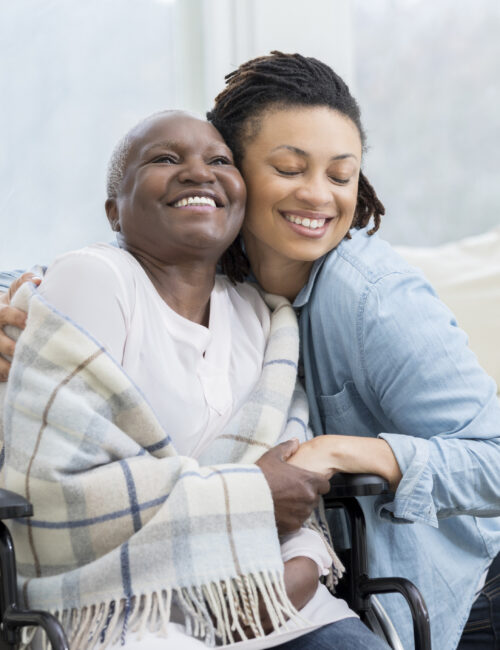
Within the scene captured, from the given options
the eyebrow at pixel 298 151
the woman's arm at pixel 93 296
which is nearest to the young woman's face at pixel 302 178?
the eyebrow at pixel 298 151

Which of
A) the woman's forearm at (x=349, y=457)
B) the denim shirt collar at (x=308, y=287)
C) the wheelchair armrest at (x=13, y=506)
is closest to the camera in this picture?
the wheelchair armrest at (x=13, y=506)

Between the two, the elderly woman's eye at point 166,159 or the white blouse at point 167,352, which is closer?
the white blouse at point 167,352

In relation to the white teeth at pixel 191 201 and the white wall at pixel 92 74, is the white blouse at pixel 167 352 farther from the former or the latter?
the white wall at pixel 92 74

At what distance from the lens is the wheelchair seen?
97 centimetres

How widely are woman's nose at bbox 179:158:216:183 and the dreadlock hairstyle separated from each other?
0.15 m

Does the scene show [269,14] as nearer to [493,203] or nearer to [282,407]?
[493,203]

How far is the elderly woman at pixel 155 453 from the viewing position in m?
1.03

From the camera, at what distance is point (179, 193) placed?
1.27 metres

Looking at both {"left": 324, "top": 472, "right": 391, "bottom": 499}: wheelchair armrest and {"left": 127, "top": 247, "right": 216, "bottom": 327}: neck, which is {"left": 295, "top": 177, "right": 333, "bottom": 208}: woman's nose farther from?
{"left": 324, "top": 472, "right": 391, "bottom": 499}: wheelchair armrest

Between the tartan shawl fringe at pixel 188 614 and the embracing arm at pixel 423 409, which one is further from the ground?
the embracing arm at pixel 423 409

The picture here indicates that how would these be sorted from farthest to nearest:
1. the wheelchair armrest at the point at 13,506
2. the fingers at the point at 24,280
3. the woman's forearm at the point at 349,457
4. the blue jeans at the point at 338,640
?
the fingers at the point at 24,280 → the woman's forearm at the point at 349,457 → the blue jeans at the point at 338,640 → the wheelchair armrest at the point at 13,506

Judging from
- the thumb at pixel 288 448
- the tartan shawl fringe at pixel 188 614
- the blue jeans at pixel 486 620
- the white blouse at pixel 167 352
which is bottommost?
the blue jeans at pixel 486 620

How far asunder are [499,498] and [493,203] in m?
1.97

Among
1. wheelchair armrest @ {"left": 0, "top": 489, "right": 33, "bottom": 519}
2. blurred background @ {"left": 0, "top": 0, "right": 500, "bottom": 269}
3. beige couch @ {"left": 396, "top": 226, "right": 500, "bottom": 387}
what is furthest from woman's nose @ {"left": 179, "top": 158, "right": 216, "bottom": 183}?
beige couch @ {"left": 396, "top": 226, "right": 500, "bottom": 387}
